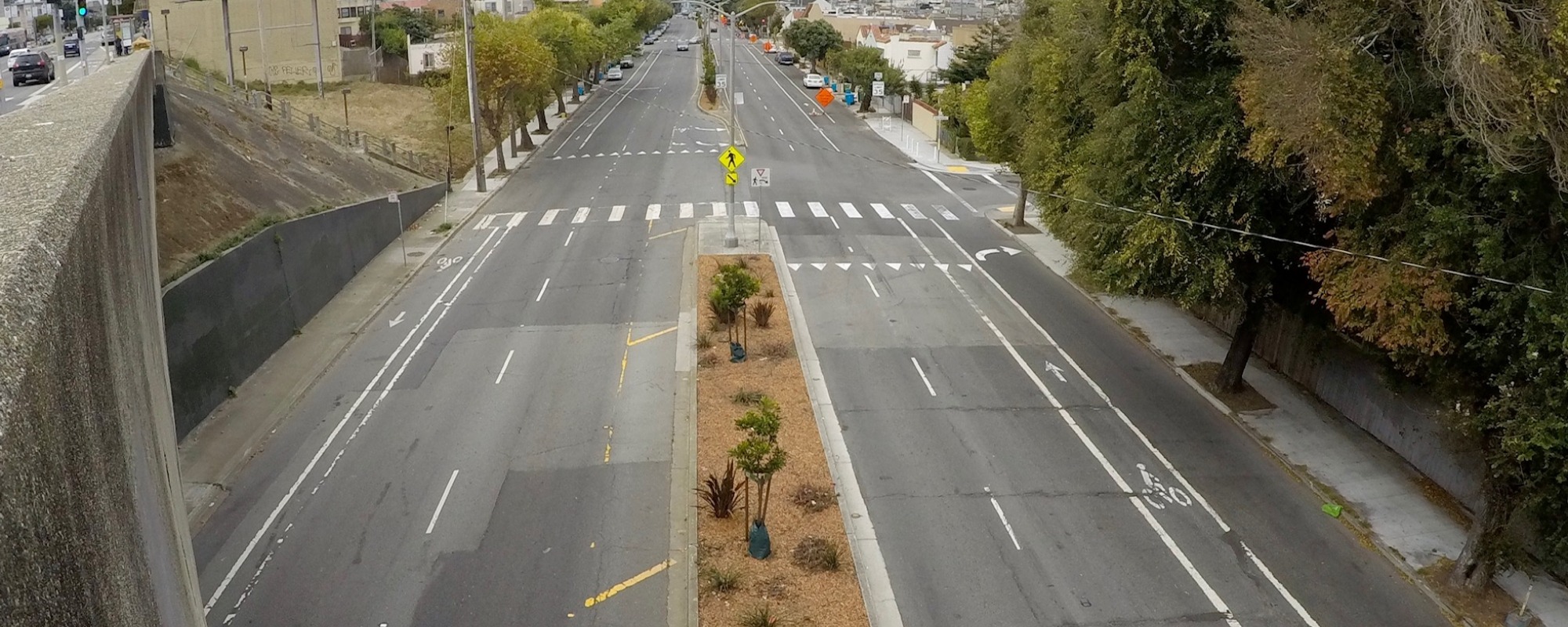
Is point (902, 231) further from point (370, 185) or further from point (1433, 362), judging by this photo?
point (1433, 362)

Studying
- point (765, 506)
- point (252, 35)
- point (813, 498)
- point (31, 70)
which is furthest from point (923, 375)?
point (252, 35)

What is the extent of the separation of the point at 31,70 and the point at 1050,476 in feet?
130

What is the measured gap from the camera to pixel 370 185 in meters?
38.0

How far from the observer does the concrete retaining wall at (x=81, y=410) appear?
426 centimetres

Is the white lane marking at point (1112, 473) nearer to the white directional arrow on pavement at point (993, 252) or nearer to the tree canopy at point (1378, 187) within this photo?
the tree canopy at point (1378, 187)

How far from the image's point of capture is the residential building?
2643 inches

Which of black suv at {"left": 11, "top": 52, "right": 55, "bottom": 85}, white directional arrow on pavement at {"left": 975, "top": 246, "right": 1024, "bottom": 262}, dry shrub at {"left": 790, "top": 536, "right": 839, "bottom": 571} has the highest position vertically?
black suv at {"left": 11, "top": 52, "right": 55, "bottom": 85}

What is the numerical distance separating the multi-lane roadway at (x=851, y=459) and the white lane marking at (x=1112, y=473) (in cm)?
7

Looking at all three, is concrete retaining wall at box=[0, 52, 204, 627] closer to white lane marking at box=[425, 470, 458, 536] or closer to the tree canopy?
white lane marking at box=[425, 470, 458, 536]

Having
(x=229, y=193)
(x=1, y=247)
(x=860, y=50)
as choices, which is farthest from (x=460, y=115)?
(x=1, y=247)

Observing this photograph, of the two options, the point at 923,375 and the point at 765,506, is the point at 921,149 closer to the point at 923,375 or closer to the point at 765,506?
the point at 923,375

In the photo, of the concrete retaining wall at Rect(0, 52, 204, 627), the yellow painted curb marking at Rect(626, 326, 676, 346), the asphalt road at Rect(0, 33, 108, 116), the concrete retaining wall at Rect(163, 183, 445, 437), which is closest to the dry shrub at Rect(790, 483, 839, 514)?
the concrete retaining wall at Rect(0, 52, 204, 627)

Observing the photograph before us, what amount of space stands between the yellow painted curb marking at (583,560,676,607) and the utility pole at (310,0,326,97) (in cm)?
5741

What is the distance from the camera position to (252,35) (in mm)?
68500
